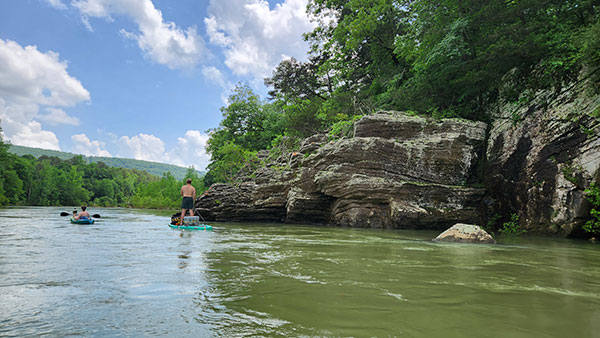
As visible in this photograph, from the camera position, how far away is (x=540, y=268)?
17.4 feet

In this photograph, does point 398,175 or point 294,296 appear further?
point 398,175

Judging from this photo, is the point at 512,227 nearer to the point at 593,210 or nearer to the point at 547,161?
the point at 547,161

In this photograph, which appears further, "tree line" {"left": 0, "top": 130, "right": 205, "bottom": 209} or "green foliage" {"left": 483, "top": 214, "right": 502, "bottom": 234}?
"tree line" {"left": 0, "top": 130, "right": 205, "bottom": 209}

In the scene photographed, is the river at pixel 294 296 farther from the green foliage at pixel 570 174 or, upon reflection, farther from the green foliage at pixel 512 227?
the green foliage at pixel 512 227

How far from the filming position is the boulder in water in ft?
30.1

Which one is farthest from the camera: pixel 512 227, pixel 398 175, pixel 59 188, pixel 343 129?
pixel 59 188

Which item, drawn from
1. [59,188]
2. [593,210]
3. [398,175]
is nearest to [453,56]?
[398,175]

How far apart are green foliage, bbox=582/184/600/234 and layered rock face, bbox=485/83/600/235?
17 centimetres

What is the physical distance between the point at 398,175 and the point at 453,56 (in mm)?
6062

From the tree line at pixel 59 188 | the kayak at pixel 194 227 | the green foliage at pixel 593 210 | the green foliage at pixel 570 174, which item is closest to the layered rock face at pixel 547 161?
the green foliage at pixel 570 174

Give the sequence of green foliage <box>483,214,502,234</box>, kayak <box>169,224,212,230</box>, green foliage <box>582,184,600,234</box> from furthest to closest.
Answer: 1. green foliage <box>483,214,502,234</box>
2. kayak <box>169,224,212,230</box>
3. green foliage <box>582,184,600,234</box>

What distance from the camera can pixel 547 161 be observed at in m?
11.5

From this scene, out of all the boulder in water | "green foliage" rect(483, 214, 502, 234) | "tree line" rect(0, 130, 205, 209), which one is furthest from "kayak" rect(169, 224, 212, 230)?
"tree line" rect(0, 130, 205, 209)

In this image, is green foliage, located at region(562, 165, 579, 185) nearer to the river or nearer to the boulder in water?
the boulder in water
